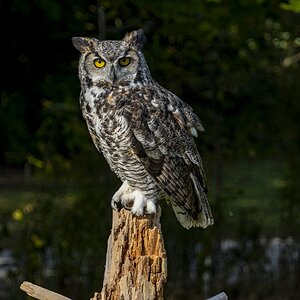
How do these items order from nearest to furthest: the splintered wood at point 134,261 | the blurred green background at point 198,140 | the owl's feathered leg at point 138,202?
the splintered wood at point 134,261
the owl's feathered leg at point 138,202
the blurred green background at point 198,140

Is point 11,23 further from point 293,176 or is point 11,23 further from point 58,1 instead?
point 293,176

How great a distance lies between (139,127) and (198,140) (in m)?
2.95

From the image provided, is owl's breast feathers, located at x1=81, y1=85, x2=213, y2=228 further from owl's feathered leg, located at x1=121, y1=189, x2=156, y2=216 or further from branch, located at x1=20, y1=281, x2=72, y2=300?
branch, located at x1=20, y1=281, x2=72, y2=300

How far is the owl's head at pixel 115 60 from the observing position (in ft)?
12.8

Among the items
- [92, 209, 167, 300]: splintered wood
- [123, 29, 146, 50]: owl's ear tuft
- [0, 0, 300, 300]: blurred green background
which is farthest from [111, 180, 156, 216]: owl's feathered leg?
[0, 0, 300, 300]: blurred green background

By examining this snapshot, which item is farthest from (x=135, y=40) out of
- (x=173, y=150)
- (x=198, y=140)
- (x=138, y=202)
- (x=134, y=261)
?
(x=198, y=140)

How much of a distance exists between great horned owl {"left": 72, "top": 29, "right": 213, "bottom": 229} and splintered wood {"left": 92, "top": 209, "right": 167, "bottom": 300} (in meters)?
0.17

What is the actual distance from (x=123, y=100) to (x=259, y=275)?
2.87 meters

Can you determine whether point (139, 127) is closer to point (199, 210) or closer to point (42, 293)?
point (199, 210)

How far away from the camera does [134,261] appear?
352 centimetres

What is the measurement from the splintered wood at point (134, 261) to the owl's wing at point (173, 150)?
38 centimetres

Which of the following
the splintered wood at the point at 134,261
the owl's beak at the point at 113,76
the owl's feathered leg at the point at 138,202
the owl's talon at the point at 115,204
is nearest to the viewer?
the splintered wood at the point at 134,261

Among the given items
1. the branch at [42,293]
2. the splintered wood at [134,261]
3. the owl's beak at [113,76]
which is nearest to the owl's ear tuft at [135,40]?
Result: the owl's beak at [113,76]

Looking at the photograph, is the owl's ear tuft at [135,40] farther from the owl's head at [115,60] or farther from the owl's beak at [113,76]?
the owl's beak at [113,76]
